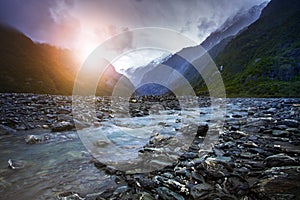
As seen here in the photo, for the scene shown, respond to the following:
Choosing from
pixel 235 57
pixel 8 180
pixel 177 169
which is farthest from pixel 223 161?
pixel 235 57

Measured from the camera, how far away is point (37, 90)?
99.1 meters

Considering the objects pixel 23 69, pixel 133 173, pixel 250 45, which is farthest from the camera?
pixel 250 45

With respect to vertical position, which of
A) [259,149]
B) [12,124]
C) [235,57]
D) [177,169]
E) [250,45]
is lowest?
[12,124]

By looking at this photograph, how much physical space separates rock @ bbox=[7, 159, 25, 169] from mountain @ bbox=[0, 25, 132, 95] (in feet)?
357

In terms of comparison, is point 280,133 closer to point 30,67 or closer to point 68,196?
point 68,196

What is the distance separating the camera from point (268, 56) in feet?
314

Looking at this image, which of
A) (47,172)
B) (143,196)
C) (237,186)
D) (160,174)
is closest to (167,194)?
(143,196)

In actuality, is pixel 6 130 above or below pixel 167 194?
below

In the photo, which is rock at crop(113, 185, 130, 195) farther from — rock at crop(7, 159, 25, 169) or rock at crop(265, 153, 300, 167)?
rock at crop(265, 153, 300, 167)

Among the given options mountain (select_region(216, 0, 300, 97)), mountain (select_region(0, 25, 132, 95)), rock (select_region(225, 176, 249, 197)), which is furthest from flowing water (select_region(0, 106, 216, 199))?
mountain (select_region(0, 25, 132, 95))

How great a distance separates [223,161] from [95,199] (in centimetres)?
284

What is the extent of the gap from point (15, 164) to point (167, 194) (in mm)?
3537

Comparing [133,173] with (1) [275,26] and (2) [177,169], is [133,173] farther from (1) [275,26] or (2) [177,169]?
(1) [275,26]

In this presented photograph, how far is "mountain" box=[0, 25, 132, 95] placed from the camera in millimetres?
100938
